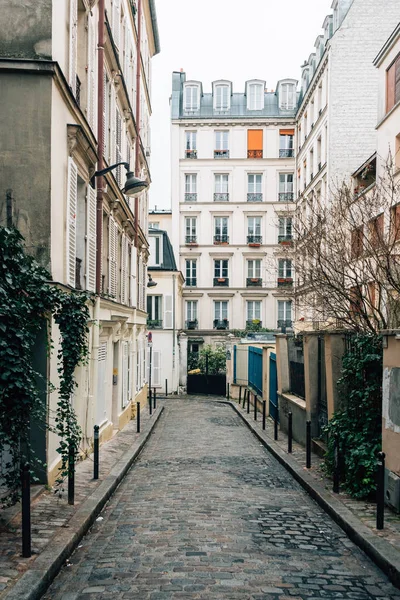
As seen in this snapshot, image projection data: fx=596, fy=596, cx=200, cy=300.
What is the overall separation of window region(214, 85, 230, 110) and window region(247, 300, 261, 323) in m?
15.4

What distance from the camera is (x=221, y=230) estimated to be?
45.1m

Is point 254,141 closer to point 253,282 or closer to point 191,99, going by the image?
point 191,99

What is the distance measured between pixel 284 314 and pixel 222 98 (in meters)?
17.6

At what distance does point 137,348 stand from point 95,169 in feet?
34.6

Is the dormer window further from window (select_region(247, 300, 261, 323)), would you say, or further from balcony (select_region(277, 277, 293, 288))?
window (select_region(247, 300, 261, 323))

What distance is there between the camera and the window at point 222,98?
152ft

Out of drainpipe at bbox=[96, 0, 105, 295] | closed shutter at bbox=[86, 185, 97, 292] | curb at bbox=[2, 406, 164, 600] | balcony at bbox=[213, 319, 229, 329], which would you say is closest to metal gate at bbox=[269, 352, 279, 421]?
drainpipe at bbox=[96, 0, 105, 295]

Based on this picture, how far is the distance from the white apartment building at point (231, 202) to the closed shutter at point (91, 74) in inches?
1248

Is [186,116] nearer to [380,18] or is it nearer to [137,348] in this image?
[380,18]

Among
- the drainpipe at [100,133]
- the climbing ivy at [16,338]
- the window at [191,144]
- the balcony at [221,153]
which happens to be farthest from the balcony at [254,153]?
the climbing ivy at [16,338]

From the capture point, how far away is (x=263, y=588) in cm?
557

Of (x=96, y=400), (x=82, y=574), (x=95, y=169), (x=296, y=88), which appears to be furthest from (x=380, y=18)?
(x=82, y=574)

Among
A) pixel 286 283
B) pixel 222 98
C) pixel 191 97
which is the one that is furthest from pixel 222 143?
pixel 286 283

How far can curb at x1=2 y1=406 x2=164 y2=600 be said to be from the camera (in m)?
5.22
